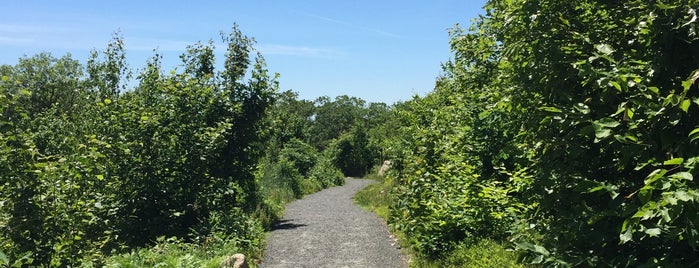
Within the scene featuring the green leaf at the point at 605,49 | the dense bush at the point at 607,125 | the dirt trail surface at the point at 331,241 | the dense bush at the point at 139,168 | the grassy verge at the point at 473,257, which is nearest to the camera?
the dense bush at the point at 607,125

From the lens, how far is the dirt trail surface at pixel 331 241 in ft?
35.2

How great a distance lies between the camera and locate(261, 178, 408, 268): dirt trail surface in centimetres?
1073

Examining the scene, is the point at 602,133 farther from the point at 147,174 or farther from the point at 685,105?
the point at 147,174

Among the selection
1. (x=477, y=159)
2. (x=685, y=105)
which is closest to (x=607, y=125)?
(x=685, y=105)

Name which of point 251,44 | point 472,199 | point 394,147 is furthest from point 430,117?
point 472,199

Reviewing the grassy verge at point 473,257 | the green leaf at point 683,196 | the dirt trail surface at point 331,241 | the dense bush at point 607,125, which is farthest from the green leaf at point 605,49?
the dirt trail surface at point 331,241

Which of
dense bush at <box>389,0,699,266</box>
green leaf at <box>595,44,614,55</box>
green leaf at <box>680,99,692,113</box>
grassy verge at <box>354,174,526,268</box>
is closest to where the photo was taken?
green leaf at <box>680,99,692,113</box>

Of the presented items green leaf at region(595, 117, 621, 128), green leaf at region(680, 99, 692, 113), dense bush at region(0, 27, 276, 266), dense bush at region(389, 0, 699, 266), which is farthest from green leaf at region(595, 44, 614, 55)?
dense bush at region(0, 27, 276, 266)

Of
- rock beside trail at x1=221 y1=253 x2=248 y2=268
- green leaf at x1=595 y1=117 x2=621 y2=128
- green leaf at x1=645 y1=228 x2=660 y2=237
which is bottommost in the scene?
rock beside trail at x1=221 y1=253 x2=248 y2=268

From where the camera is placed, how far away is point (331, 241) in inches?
516

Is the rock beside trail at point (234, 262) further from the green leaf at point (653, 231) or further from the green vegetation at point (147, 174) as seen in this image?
the green leaf at point (653, 231)

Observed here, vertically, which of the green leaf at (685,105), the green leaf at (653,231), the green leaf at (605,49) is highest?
the green leaf at (605,49)

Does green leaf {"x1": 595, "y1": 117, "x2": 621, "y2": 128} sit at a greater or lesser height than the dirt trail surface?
greater

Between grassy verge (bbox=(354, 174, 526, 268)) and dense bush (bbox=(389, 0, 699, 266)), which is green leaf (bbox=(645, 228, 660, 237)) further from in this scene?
grassy verge (bbox=(354, 174, 526, 268))
